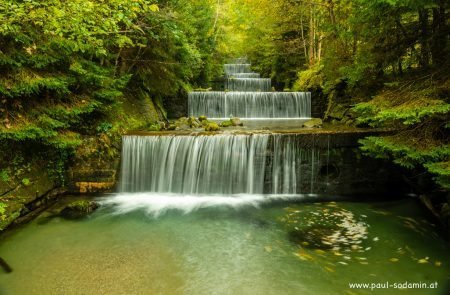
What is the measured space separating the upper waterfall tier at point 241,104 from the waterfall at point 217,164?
752 cm

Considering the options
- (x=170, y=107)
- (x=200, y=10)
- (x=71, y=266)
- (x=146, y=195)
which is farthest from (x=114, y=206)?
(x=200, y=10)

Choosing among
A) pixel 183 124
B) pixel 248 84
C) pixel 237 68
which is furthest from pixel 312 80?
pixel 237 68

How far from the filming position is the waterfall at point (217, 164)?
877 cm

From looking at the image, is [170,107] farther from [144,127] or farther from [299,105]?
[299,105]

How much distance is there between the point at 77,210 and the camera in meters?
7.38

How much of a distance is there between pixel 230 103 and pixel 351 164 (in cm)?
910

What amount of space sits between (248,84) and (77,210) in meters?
16.8

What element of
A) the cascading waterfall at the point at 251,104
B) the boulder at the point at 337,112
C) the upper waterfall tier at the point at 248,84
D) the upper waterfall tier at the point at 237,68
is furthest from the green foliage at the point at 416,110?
the upper waterfall tier at the point at 237,68

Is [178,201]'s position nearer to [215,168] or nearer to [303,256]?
[215,168]

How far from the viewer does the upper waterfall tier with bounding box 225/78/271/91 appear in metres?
21.7

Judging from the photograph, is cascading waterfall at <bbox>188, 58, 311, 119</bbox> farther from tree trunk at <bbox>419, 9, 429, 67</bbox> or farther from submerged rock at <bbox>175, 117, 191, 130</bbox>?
tree trunk at <bbox>419, 9, 429, 67</bbox>

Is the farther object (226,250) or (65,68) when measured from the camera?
(65,68)

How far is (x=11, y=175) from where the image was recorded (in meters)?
7.02

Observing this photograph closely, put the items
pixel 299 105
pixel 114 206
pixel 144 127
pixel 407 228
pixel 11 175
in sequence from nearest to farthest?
1. pixel 407 228
2. pixel 11 175
3. pixel 114 206
4. pixel 144 127
5. pixel 299 105
